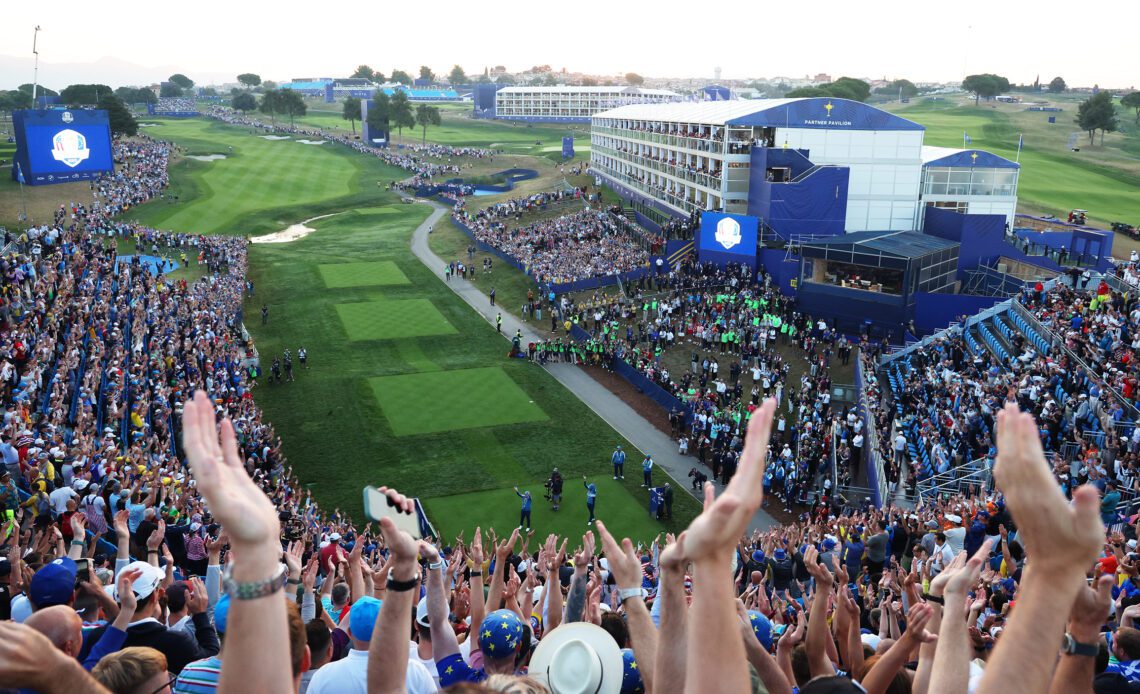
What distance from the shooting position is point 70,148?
48594 millimetres

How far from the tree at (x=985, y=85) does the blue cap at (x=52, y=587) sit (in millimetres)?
145592

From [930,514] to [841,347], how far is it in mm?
16060

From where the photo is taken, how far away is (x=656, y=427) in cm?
2788

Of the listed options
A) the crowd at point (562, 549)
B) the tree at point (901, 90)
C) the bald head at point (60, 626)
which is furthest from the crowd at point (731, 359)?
the tree at point (901, 90)

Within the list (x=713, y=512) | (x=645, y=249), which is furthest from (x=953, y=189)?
(x=713, y=512)

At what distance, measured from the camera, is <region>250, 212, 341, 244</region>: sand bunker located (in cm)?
5919

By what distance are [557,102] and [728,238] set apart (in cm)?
10370

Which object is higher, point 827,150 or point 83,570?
point 827,150

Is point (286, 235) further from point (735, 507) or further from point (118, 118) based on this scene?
point (735, 507)

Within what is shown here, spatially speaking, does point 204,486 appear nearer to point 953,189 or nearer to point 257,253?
point 953,189

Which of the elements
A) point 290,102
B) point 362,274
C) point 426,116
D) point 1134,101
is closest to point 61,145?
point 362,274

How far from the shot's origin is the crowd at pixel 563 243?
45688 mm

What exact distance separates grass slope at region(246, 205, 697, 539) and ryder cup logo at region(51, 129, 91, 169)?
15300mm

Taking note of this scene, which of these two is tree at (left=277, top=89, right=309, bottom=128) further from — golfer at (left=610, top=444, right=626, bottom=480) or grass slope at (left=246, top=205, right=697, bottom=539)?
golfer at (left=610, top=444, right=626, bottom=480)
